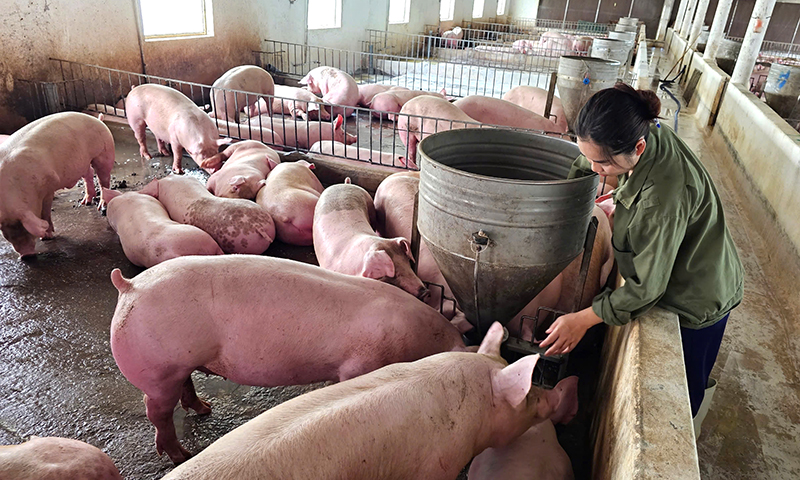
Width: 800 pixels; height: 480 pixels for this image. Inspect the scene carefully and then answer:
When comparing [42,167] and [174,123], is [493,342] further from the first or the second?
[174,123]

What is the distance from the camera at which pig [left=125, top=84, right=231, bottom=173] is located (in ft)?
18.4

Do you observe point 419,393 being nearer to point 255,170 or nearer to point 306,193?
point 306,193

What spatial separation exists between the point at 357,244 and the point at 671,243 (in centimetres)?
186

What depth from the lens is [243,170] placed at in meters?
4.89

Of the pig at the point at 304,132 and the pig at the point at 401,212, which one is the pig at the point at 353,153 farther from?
the pig at the point at 401,212

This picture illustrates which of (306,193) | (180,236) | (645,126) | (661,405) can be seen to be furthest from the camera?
(306,193)

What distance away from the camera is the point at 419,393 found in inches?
75.0

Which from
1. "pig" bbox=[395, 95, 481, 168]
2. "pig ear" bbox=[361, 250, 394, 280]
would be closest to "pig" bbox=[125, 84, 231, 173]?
"pig" bbox=[395, 95, 481, 168]

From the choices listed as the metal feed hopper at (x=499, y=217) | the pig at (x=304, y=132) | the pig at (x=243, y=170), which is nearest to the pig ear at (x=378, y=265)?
the metal feed hopper at (x=499, y=217)

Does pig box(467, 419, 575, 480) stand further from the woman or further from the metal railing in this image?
the metal railing

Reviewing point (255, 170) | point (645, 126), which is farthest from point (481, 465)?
point (255, 170)

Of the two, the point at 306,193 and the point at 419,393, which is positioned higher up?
the point at 419,393

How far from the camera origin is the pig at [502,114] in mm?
6527

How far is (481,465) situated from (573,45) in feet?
55.7
